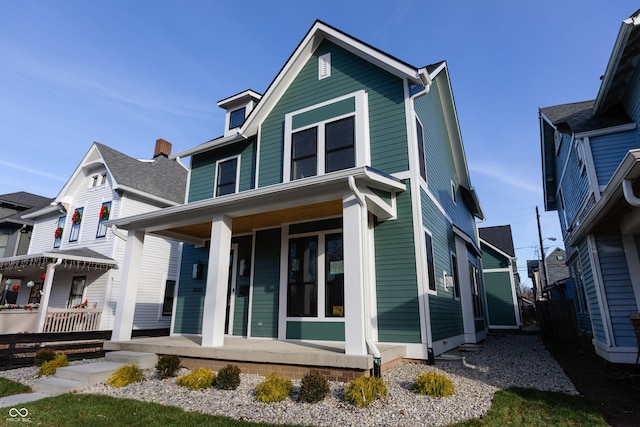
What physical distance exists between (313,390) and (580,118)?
10.9m

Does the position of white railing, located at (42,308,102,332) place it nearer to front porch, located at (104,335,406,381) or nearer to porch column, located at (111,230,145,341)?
porch column, located at (111,230,145,341)

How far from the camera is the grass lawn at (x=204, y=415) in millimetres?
3598

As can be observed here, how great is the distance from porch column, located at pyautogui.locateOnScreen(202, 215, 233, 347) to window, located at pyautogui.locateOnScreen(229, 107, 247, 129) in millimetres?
5858

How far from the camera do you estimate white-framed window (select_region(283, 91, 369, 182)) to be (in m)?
8.18

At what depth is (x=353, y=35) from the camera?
872 centimetres

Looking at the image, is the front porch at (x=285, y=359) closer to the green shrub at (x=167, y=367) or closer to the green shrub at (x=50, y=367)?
the green shrub at (x=167, y=367)

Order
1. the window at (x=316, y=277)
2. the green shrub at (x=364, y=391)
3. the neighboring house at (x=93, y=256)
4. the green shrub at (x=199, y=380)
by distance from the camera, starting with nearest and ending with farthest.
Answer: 1. the green shrub at (x=364, y=391)
2. the green shrub at (x=199, y=380)
3. the window at (x=316, y=277)
4. the neighboring house at (x=93, y=256)

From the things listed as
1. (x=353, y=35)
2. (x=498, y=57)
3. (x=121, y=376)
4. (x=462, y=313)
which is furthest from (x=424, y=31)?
(x=121, y=376)

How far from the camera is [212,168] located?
11.0 metres

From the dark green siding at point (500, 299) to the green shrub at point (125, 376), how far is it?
62.2ft


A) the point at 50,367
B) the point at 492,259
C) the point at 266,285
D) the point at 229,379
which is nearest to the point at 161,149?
the point at 266,285

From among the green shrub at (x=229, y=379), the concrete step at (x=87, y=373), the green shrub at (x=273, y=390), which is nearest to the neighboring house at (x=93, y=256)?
the concrete step at (x=87, y=373)

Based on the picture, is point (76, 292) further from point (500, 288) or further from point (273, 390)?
point (500, 288)

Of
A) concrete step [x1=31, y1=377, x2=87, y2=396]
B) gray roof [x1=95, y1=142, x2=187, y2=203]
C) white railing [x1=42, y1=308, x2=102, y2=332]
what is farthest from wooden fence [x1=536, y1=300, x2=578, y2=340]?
gray roof [x1=95, y1=142, x2=187, y2=203]
